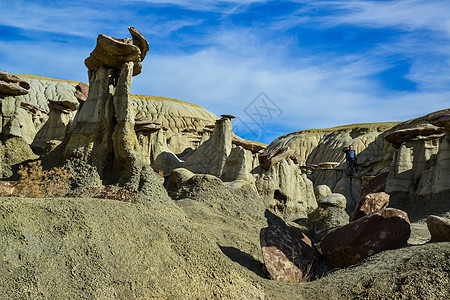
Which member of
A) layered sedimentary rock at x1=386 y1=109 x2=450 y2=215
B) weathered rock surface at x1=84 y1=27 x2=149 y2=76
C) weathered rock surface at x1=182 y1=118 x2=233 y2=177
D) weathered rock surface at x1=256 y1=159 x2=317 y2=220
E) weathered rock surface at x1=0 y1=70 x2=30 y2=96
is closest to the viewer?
weathered rock surface at x1=84 y1=27 x2=149 y2=76

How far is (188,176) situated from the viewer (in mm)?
13523

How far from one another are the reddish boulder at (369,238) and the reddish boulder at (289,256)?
1.26ft

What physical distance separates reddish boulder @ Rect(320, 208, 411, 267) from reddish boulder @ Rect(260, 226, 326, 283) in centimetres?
38

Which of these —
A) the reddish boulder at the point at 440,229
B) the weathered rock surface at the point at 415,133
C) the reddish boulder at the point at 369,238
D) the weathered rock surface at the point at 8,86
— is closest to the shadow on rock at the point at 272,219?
the reddish boulder at the point at 369,238

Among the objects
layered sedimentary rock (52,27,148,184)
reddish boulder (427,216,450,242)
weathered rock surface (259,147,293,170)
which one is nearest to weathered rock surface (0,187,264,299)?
layered sedimentary rock (52,27,148,184)

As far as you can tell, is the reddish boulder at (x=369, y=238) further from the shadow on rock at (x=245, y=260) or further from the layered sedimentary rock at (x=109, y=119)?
the layered sedimentary rock at (x=109, y=119)

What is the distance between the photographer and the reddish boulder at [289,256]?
8.20 meters

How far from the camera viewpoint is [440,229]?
327 inches

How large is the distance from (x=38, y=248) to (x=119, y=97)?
573cm

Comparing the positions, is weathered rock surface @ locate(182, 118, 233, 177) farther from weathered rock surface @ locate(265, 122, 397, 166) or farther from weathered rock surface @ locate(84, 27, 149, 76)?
weathered rock surface @ locate(265, 122, 397, 166)

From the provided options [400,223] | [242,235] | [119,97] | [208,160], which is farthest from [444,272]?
[208,160]

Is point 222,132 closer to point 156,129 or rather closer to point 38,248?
point 156,129

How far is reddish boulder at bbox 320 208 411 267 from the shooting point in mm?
8539

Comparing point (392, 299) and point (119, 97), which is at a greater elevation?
point (119, 97)
